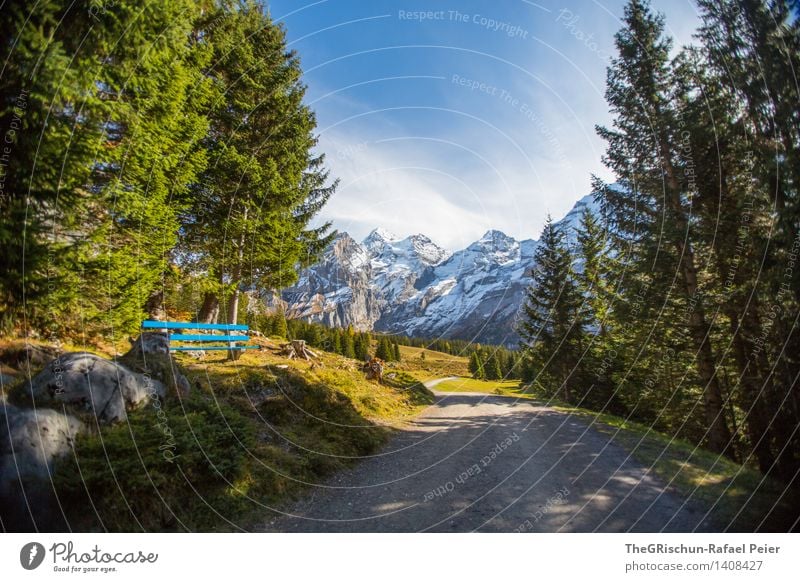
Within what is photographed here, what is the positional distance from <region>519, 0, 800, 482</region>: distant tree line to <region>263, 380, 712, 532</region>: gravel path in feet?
11.3

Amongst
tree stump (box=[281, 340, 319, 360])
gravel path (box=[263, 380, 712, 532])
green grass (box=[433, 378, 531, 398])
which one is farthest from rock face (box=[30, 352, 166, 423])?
green grass (box=[433, 378, 531, 398])

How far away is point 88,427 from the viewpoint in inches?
203

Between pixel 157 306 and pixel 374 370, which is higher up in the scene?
pixel 157 306

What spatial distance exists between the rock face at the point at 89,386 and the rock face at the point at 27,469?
641mm

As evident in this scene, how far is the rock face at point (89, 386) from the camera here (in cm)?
520

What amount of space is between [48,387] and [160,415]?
167cm

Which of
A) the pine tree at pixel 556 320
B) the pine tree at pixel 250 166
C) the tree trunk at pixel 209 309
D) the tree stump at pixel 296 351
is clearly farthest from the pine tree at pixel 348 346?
the tree trunk at pixel 209 309

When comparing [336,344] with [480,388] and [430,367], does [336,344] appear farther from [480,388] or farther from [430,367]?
[480,388]

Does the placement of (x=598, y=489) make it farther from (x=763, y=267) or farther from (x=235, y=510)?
(x=235, y=510)

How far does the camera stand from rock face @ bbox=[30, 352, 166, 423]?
205 inches

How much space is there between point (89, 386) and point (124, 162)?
516 cm

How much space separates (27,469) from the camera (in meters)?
4.11

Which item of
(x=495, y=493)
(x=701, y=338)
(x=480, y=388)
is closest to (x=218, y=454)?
(x=495, y=493)
